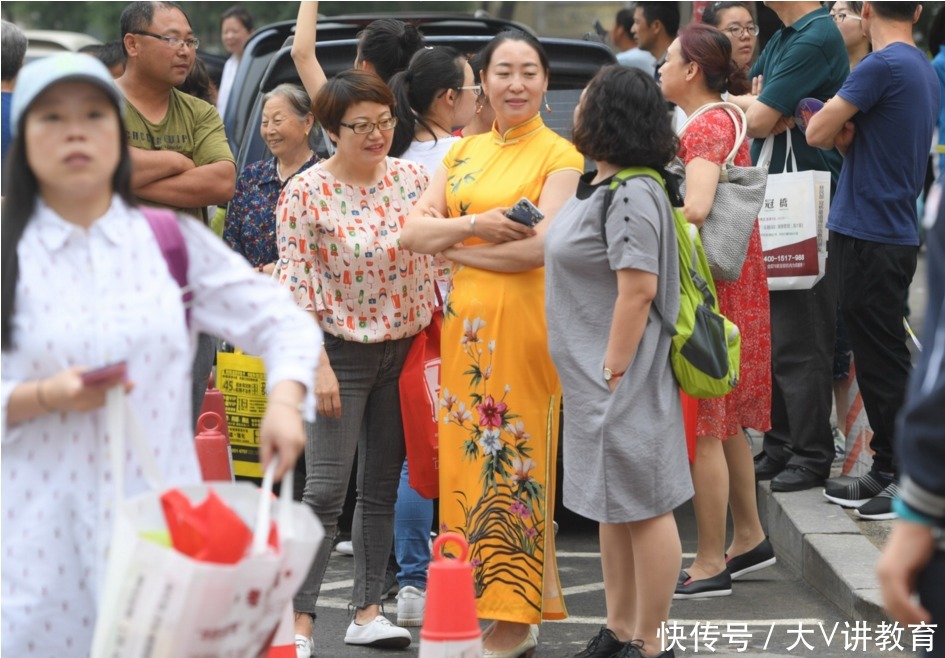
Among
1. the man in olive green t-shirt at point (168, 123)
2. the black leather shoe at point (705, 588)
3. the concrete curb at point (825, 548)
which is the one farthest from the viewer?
the black leather shoe at point (705, 588)

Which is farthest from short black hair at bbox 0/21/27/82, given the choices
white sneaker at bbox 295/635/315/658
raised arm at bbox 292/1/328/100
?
white sneaker at bbox 295/635/315/658

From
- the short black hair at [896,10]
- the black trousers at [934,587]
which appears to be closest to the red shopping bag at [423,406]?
the short black hair at [896,10]

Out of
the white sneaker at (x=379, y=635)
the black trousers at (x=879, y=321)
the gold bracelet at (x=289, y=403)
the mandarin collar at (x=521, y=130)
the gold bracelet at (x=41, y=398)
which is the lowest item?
the white sneaker at (x=379, y=635)

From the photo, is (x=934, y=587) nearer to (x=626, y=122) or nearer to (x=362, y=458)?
(x=626, y=122)

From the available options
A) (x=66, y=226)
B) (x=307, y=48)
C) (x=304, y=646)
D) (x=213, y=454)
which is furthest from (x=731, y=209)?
(x=66, y=226)

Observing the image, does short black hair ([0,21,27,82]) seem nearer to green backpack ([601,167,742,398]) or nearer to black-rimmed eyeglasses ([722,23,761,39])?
green backpack ([601,167,742,398])

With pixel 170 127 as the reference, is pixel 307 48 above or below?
above

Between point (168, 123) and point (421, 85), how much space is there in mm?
1032

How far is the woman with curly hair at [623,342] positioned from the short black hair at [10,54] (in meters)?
2.20

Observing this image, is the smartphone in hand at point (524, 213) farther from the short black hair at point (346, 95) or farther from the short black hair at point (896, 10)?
the short black hair at point (896, 10)

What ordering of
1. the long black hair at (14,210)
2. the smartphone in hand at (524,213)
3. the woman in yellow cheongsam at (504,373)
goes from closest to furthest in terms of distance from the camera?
the long black hair at (14,210), the smartphone in hand at (524,213), the woman in yellow cheongsam at (504,373)

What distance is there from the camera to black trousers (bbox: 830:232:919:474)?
6.44 m

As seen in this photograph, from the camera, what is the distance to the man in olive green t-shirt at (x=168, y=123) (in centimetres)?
591

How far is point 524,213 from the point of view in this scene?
5016 millimetres
